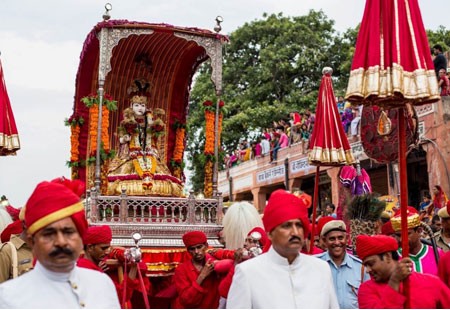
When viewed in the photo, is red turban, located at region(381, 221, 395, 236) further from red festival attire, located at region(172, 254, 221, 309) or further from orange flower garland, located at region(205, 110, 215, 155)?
orange flower garland, located at region(205, 110, 215, 155)

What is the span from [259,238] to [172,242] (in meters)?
4.79

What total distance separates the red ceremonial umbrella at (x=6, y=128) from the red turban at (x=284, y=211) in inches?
168

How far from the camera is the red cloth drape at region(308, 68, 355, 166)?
8414 mm


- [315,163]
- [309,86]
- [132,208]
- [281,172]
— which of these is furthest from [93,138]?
[309,86]

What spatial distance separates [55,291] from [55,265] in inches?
Answer: 5.0

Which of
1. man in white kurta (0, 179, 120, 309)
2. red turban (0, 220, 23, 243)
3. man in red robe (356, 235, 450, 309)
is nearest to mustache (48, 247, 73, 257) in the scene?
man in white kurta (0, 179, 120, 309)

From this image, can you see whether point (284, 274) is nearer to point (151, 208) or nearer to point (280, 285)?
point (280, 285)

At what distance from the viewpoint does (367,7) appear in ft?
15.6

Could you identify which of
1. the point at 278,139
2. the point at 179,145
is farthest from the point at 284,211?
the point at 278,139

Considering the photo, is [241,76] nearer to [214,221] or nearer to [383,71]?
[214,221]

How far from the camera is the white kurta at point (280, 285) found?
148 inches

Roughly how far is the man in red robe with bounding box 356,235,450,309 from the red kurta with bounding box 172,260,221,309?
93.1 inches

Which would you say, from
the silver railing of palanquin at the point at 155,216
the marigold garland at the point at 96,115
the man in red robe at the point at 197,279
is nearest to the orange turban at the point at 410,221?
the man in red robe at the point at 197,279

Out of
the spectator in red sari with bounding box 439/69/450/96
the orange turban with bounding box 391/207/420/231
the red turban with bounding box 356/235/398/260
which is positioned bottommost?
the red turban with bounding box 356/235/398/260
